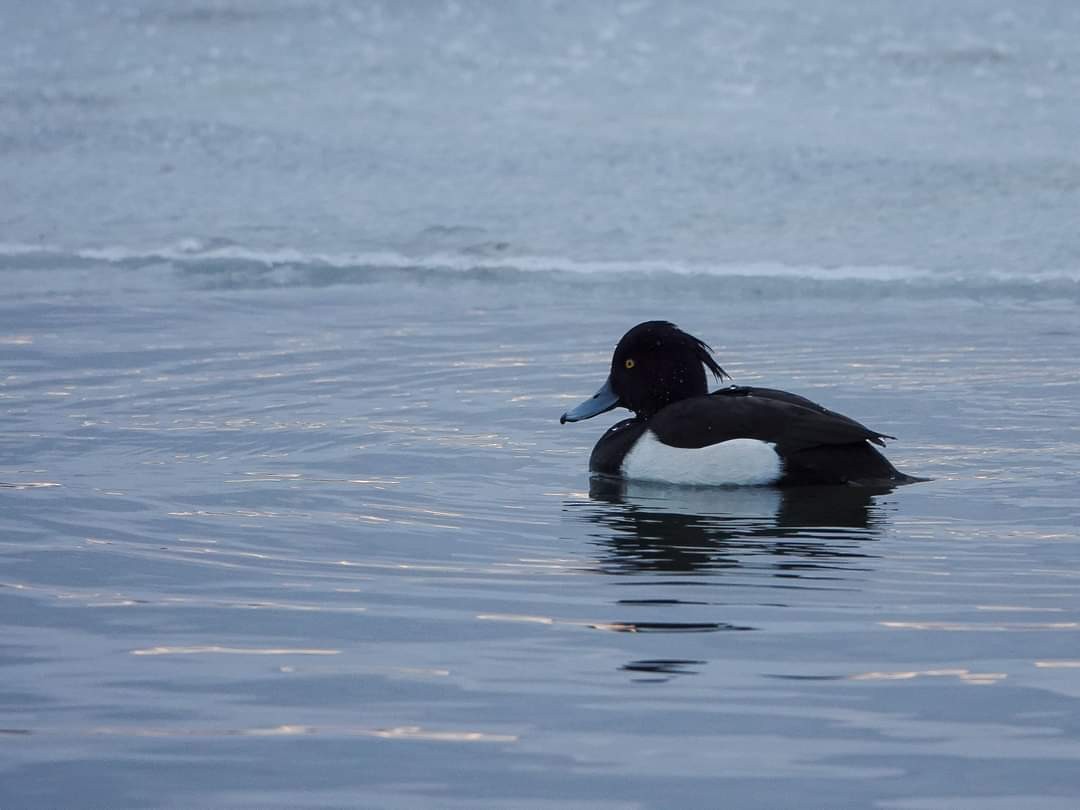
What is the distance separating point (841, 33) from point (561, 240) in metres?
5.40

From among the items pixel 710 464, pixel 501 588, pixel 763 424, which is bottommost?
pixel 501 588

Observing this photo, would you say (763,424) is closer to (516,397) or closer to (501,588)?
(516,397)

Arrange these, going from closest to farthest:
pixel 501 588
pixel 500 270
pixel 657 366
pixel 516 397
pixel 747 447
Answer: pixel 501 588, pixel 747 447, pixel 657 366, pixel 516 397, pixel 500 270

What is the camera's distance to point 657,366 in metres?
7.60

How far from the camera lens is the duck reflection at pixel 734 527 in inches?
218

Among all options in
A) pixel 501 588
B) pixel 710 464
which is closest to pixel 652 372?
pixel 710 464

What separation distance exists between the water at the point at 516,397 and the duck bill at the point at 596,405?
17 centimetres

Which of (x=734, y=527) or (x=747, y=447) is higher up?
(x=747, y=447)

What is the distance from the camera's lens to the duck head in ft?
24.8

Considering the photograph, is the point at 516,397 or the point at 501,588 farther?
the point at 516,397

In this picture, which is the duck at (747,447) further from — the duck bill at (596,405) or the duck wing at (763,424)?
the duck bill at (596,405)

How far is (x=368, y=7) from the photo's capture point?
1758 cm

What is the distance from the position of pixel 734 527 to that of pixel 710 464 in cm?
82


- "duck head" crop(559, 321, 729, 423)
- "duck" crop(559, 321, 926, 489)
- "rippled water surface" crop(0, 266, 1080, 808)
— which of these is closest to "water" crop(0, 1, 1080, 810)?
"rippled water surface" crop(0, 266, 1080, 808)
